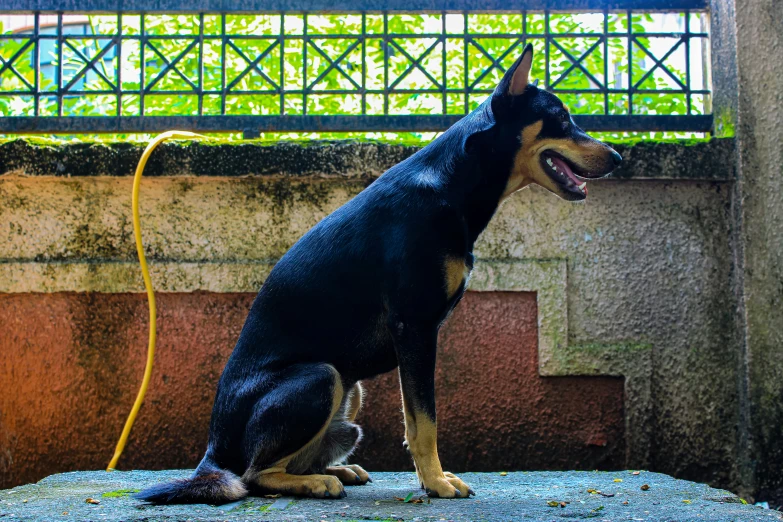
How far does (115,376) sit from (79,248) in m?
0.72

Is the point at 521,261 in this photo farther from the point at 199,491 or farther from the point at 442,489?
the point at 199,491

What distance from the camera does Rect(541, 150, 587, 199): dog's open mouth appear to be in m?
2.98

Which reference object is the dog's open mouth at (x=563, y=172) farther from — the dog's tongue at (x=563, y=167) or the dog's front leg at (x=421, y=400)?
the dog's front leg at (x=421, y=400)

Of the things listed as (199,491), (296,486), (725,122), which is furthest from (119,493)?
(725,122)

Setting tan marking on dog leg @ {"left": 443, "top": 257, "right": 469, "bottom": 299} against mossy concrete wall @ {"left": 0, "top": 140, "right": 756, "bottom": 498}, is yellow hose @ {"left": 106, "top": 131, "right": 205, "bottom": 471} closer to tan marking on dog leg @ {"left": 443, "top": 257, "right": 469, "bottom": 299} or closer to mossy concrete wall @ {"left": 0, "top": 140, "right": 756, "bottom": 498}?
mossy concrete wall @ {"left": 0, "top": 140, "right": 756, "bottom": 498}

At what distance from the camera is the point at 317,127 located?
15.0 ft

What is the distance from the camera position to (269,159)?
427 centimetres

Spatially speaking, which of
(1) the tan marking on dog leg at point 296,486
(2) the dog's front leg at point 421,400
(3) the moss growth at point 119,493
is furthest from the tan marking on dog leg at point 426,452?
(3) the moss growth at point 119,493

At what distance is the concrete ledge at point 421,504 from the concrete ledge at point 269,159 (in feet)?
5.38

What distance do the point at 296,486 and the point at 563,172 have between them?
1.52 m

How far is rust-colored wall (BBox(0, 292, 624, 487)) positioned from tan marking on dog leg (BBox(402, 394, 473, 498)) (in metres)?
1.39

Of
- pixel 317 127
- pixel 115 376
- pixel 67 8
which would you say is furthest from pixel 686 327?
pixel 67 8

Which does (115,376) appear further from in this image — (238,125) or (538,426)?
(538,426)

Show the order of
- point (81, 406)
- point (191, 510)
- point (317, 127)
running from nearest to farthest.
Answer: point (191, 510) < point (81, 406) < point (317, 127)
